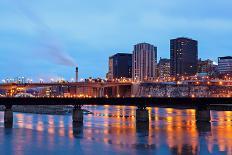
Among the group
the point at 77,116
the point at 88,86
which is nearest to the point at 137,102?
the point at 77,116

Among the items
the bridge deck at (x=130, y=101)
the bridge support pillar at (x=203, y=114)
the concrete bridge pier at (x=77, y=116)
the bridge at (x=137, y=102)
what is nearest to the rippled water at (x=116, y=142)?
the concrete bridge pier at (x=77, y=116)

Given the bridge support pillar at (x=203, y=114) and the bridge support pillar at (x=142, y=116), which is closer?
the bridge support pillar at (x=142, y=116)

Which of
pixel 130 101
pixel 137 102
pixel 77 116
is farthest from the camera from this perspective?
pixel 137 102

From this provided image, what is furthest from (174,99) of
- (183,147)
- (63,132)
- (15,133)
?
(183,147)

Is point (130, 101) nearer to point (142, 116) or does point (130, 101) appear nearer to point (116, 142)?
point (142, 116)

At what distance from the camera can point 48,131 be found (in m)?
81.9

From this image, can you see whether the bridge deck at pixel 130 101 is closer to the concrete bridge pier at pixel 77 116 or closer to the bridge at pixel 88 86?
the concrete bridge pier at pixel 77 116

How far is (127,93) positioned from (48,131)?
346 feet

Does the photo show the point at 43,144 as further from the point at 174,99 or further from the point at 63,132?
the point at 174,99

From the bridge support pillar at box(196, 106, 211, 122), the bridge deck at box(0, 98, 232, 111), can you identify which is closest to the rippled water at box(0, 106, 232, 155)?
the bridge deck at box(0, 98, 232, 111)

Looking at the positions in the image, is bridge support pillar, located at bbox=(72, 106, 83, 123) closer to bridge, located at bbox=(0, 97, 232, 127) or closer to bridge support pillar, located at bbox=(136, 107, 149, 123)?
bridge, located at bbox=(0, 97, 232, 127)

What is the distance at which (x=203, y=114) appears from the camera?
4245 inches

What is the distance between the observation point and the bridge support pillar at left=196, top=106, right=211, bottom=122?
107125 mm

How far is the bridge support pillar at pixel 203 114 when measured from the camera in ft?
351
